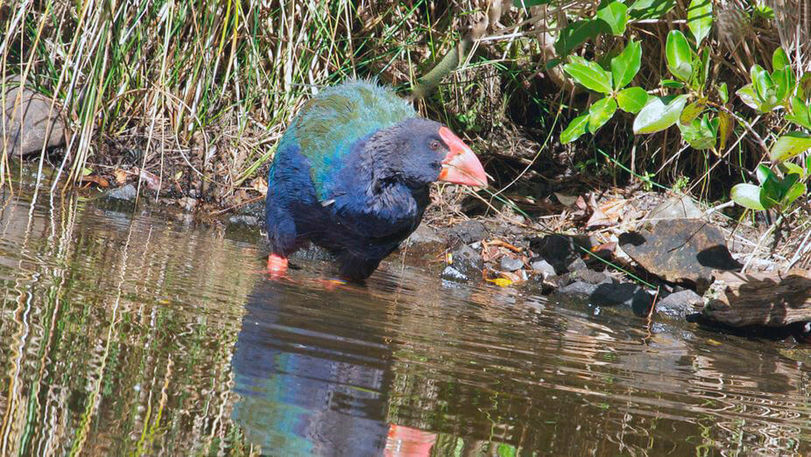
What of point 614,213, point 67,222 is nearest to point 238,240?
point 67,222

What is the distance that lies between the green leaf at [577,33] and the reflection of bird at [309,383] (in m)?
1.81

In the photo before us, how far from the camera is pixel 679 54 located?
3240 mm

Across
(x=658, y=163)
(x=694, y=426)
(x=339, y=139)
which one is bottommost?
(x=694, y=426)

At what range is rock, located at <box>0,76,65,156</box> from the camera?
206 inches

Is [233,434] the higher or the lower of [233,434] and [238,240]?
the lower

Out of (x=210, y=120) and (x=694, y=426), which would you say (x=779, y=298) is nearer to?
(x=694, y=426)

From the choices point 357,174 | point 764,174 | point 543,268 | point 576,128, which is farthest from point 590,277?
point 357,174

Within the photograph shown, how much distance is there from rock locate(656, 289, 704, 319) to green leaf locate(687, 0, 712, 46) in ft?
3.65

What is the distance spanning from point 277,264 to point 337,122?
2.21 feet

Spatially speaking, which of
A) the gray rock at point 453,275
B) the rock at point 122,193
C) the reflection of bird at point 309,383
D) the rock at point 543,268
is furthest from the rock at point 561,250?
the rock at point 122,193

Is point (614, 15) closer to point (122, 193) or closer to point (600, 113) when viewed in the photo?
point (600, 113)

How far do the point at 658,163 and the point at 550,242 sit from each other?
1114 mm

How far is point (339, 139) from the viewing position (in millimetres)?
3387

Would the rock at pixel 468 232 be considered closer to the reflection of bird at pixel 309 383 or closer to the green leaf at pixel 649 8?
the green leaf at pixel 649 8
